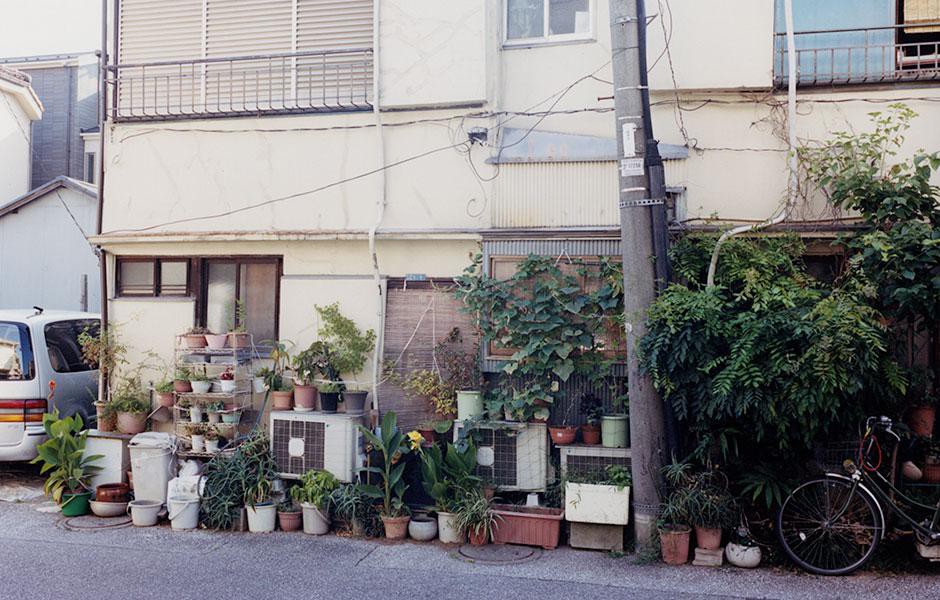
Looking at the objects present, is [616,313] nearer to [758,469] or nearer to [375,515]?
[758,469]

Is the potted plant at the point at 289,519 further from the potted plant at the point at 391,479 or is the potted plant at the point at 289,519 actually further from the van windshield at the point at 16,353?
the van windshield at the point at 16,353

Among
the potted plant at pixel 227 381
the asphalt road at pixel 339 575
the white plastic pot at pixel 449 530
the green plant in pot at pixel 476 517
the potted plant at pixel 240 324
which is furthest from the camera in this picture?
the potted plant at pixel 240 324

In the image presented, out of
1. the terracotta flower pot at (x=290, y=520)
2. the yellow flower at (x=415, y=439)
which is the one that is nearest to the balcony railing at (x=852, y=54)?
the yellow flower at (x=415, y=439)

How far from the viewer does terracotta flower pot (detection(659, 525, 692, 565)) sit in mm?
6703

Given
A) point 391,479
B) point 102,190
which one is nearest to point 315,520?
point 391,479

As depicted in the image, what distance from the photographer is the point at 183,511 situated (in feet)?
26.1

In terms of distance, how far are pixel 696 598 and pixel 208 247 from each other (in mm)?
6454

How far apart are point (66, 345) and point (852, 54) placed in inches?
387

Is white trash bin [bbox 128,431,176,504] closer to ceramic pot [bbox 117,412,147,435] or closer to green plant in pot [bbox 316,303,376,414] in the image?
ceramic pot [bbox 117,412,147,435]

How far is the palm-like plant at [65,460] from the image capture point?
27.8 ft

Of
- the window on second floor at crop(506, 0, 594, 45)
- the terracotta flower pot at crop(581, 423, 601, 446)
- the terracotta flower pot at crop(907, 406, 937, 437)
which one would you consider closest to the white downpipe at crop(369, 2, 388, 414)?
the window on second floor at crop(506, 0, 594, 45)

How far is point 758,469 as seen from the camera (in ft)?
22.5

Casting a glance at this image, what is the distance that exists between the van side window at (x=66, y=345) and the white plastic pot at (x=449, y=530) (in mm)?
5503

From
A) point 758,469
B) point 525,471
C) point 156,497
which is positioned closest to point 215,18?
point 156,497
